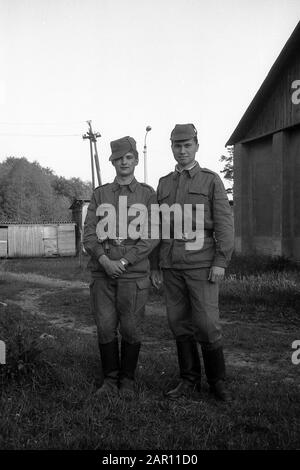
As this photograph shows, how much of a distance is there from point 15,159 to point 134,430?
64468mm

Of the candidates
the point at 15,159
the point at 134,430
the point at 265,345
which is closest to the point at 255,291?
the point at 265,345

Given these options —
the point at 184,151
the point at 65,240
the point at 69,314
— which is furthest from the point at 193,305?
the point at 65,240

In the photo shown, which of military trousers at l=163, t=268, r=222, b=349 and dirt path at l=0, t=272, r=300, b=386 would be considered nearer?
military trousers at l=163, t=268, r=222, b=349

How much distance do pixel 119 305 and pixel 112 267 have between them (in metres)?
0.32

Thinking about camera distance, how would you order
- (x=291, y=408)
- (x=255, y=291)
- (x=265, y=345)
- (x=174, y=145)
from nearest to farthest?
(x=291, y=408) < (x=174, y=145) < (x=265, y=345) < (x=255, y=291)

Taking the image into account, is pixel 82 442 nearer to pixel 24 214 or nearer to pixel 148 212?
pixel 148 212

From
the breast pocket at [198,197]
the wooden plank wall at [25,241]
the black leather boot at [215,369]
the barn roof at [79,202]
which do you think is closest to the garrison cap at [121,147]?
the breast pocket at [198,197]

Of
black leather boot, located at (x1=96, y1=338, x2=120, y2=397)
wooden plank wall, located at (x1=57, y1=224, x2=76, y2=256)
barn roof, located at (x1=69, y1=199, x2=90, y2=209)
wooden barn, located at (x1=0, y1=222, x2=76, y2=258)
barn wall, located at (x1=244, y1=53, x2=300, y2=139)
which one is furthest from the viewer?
barn roof, located at (x1=69, y1=199, x2=90, y2=209)

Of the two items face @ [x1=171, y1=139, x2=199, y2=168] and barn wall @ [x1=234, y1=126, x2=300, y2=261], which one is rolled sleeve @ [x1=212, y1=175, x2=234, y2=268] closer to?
face @ [x1=171, y1=139, x2=199, y2=168]

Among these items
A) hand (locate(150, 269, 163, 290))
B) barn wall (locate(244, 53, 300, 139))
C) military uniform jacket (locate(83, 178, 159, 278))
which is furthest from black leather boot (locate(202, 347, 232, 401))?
barn wall (locate(244, 53, 300, 139))

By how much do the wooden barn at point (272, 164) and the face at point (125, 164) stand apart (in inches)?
435

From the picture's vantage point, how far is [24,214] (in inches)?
2271

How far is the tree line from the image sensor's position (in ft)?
188

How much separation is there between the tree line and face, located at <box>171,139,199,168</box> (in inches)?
2019
